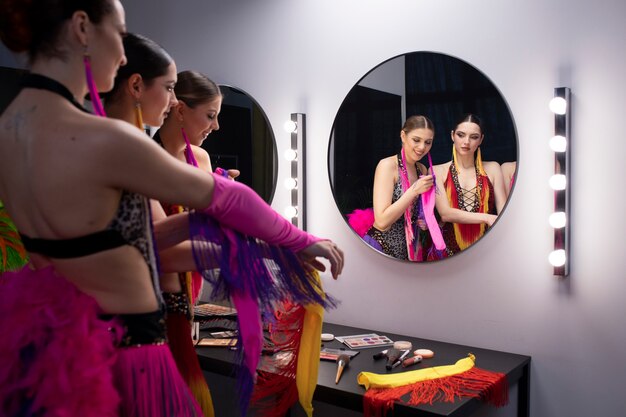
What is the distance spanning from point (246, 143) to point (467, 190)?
100cm

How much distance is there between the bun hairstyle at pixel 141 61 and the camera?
1131 mm

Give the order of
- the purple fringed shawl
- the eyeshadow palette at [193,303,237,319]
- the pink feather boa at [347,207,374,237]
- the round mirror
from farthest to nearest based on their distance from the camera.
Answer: the round mirror
the eyeshadow palette at [193,303,237,319]
the pink feather boa at [347,207,374,237]
the purple fringed shawl

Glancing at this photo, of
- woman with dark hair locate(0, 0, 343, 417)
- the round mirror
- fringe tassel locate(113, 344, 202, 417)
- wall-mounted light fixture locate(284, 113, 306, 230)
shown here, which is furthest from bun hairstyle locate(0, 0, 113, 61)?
the round mirror

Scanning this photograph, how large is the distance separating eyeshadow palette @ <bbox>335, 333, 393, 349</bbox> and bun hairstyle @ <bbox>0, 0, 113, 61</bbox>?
1.35 metres

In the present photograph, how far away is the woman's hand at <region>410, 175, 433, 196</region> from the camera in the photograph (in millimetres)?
1944

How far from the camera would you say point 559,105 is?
5.56 ft

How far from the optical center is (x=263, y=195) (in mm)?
2447

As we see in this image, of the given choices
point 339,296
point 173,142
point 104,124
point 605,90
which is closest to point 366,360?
point 339,296

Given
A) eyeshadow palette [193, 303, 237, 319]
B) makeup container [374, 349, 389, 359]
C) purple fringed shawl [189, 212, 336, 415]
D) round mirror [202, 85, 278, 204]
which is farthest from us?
round mirror [202, 85, 278, 204]

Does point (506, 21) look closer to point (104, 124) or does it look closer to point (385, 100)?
point (385, 100)

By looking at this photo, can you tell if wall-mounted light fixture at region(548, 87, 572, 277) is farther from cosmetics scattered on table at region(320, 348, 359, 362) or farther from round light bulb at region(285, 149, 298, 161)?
round light bulb at region(285, 149, 298, 161)

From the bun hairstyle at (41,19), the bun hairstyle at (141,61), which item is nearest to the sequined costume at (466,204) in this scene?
the bun hairstyle at (141,61)

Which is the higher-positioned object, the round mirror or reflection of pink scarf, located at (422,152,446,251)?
the round mirror

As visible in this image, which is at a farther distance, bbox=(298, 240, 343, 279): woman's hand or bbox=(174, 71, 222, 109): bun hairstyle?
bbox=(174, 71, 222, 109): bun hairstyle
